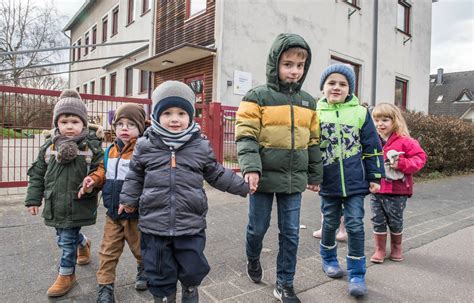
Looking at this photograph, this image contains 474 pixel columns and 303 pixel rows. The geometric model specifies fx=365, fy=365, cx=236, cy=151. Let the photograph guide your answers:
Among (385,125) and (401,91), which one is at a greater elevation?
(401,91)

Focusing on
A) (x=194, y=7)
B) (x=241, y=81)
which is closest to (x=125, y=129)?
(x=241, y=81)

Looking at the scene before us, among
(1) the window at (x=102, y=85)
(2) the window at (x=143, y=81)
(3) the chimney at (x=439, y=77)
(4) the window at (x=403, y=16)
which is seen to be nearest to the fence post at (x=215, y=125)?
(2) the window at (x=143, y=81)

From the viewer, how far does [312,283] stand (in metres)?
3.04

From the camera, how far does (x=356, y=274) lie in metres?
2.91

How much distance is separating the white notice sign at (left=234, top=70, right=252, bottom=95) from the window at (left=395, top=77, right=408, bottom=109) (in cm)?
1046

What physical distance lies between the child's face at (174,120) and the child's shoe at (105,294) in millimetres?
1217

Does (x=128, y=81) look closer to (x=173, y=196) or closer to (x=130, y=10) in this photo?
(x=130, y=10)

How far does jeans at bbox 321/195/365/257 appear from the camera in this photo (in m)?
2.93

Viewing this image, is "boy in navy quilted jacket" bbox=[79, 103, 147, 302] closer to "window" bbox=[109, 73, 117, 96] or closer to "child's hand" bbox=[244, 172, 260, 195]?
"child's hand" bbox=[244, 172, 260, 195]

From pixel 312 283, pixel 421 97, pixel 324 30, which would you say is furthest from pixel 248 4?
pixel 421 97

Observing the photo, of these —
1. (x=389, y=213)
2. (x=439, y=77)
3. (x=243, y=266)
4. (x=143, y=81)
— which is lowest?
(x=243, y=266)

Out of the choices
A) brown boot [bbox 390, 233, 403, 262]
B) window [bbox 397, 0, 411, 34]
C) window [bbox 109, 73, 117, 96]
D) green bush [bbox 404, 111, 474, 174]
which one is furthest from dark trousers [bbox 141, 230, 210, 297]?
window [bbox 109, 73, 117, 96]

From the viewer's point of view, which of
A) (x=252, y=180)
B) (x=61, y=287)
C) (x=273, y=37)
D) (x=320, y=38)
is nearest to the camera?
(x=252, y=180)

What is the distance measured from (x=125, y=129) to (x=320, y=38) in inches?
492
